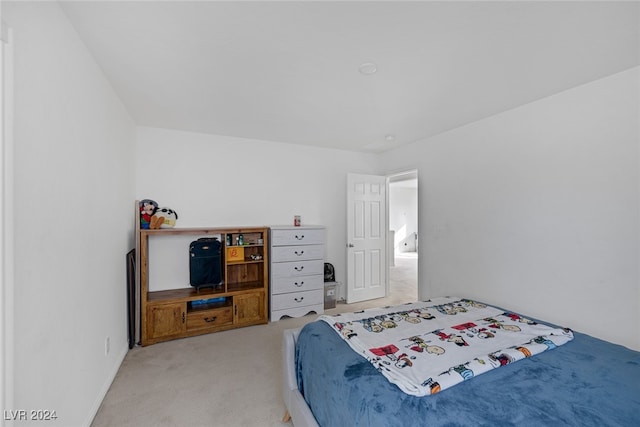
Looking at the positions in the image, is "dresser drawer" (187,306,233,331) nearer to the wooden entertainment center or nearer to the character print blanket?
the wooden entertainment center

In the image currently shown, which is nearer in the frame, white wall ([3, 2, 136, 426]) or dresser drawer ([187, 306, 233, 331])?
white wall ([3, 2, 136, 426])

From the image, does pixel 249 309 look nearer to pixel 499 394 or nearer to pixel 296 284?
pixel 296 284

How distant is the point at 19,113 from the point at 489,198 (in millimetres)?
3498

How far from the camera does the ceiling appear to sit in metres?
1.42

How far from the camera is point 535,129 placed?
8.13ft

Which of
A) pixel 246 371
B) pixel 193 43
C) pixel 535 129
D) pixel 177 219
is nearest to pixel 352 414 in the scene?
pixel 246 371

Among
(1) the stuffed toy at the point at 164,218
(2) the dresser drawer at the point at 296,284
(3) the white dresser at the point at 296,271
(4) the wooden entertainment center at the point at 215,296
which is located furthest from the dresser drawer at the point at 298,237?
(1) the stuffed toy at the point at 164,218

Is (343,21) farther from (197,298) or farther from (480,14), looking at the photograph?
(197,298)

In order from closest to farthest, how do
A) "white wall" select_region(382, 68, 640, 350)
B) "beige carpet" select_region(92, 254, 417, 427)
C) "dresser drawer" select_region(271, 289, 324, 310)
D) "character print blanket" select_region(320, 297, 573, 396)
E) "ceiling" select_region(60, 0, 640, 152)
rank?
"character print blanket" select_region(320, 297, 573, 396) < "ceiling" select_region(60, 0, 640, 152) < "beige carpet" select_region(92, 254, 417, 427) < "white wall" select_region(382, 68, 640, 350) < "dresser drawer" select_region(271, 289, 324, 310)

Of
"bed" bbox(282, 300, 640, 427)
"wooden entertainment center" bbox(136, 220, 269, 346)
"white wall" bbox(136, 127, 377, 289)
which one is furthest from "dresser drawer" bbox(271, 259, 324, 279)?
"bed" bbox(282, 300, 640, 427)

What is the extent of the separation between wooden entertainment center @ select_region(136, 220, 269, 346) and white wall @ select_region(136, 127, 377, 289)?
1.13 ft

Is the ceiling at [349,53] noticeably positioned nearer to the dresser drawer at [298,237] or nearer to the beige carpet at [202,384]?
the dresser drawer at [298,237]

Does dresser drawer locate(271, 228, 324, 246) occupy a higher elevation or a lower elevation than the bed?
higher

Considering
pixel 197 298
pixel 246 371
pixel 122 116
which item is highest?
pixel 122 116
